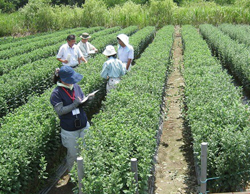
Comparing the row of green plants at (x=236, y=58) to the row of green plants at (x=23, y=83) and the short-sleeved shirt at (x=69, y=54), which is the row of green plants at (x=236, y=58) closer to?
the short-sleeved shirt at (x=69, y=54)

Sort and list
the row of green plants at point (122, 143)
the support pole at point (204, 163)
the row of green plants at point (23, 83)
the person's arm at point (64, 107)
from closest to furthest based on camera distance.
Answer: the row of green plants at point (122, 143) → the support pole at point (204, 163) → the person's arm at point (64, 107) → the row of green plants at point (23, 83)

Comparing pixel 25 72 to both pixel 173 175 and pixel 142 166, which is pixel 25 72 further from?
pixel 142 166

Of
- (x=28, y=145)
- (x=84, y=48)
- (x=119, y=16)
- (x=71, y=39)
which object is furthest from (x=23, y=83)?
(x=119, y=16)

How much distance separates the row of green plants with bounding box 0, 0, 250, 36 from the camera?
95.3ft

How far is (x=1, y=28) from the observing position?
34.9m

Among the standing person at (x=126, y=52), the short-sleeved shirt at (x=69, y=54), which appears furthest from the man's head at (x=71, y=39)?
the standing person at (x=126, y=52)

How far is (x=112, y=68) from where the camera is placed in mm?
7285

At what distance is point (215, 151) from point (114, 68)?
385 cm

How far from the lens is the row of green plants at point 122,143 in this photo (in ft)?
11.0

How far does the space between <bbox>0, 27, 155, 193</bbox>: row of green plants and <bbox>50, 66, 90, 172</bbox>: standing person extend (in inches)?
16.6

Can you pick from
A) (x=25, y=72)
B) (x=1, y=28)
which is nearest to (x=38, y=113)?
(x=25, y=72)

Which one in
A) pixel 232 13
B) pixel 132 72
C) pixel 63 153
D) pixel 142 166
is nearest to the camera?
pixel 142 166

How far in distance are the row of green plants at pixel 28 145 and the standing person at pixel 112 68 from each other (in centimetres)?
170

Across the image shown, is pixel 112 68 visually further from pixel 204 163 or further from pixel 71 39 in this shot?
pixel 204 163
